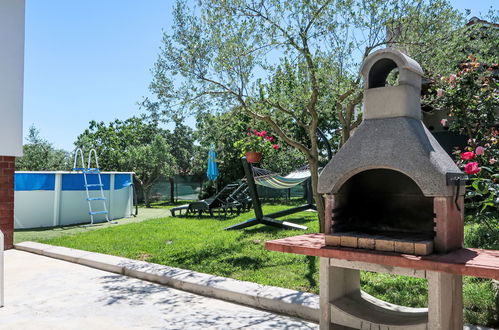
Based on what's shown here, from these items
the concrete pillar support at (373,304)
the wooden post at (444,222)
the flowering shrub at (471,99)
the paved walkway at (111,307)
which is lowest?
the paved walkway at (111,307)

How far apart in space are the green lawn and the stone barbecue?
108cm

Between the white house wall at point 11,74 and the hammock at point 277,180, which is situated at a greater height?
the white house wall at point 11,74

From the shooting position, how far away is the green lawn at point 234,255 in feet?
12.7

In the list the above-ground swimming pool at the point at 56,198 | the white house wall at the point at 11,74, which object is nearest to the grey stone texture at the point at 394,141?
the white house wall at the point at 11,74

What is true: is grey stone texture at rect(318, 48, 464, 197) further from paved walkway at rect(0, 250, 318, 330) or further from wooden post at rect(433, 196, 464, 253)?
paved walkway at rect(0, 250, 318, 330)

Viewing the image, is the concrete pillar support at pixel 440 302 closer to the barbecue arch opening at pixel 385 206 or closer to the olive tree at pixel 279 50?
the barbecue arch opening at pixel 385 206

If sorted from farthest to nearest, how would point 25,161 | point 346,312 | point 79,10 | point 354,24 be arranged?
1. point 25,161
2. point 79,10
3. point 354,24
4. point 346,312

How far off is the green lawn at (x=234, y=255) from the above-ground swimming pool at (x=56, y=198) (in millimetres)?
1659

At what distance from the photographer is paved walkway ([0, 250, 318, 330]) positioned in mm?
3496

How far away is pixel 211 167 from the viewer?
14.1 metres

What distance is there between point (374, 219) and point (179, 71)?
402 centimetres

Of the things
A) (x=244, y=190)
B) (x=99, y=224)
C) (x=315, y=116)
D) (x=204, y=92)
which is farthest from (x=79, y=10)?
(x=315, y=116)

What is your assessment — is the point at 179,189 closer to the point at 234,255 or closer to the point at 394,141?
the point at 234,255

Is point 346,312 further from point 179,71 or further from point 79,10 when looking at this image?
point 79,10
